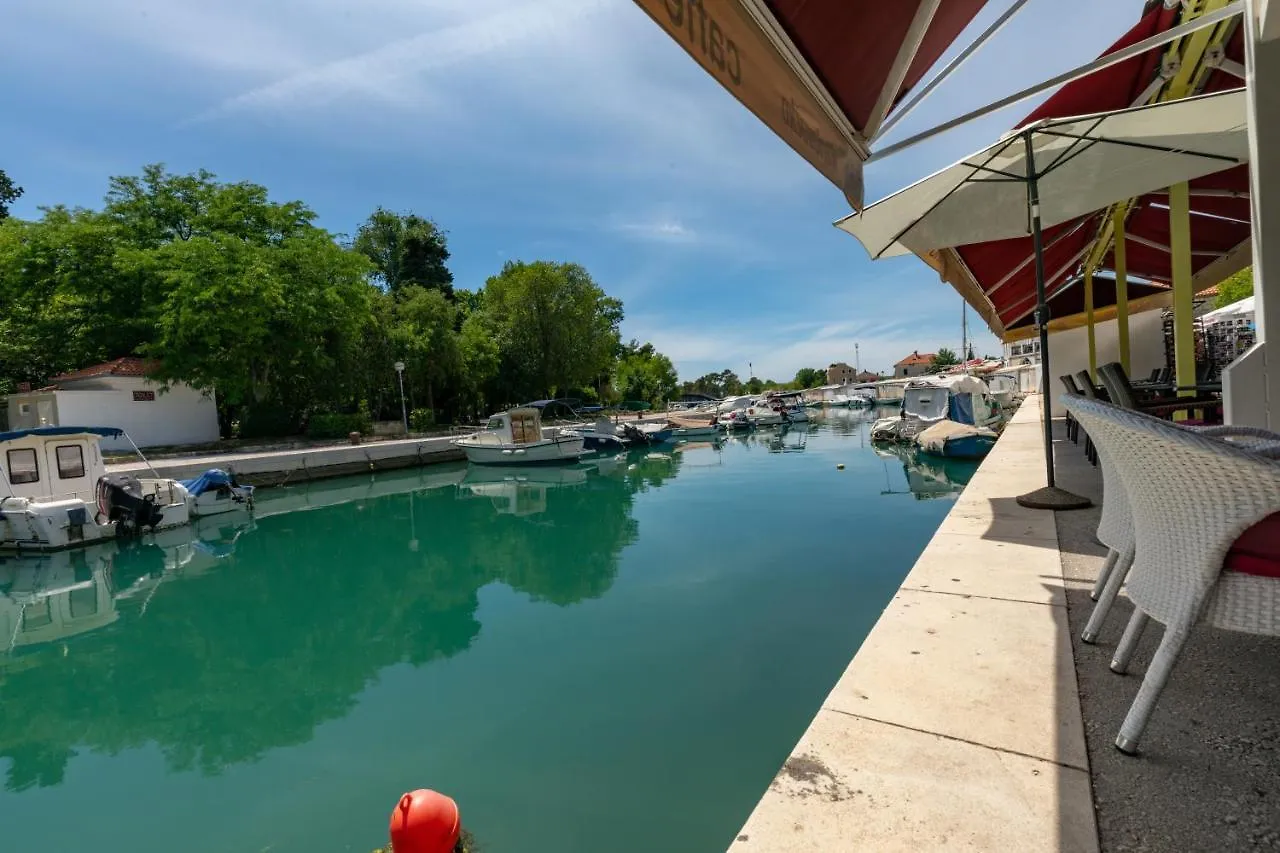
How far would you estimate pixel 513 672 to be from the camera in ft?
15.2

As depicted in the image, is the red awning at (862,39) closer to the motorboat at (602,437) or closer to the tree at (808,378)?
the motorboat at (602,437)

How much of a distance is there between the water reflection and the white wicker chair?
4.65 meters

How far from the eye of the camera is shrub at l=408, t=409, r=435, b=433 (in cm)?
2655

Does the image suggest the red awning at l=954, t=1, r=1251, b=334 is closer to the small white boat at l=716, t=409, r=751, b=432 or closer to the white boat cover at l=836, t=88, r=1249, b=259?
the white boat cover at l=836, t=88, r=1249, b=259

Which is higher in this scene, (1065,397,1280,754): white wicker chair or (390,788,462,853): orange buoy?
(1065,397,1280,754): white wicker chair

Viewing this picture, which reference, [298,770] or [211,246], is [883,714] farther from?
[211,246]

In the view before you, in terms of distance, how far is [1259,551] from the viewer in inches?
49.8

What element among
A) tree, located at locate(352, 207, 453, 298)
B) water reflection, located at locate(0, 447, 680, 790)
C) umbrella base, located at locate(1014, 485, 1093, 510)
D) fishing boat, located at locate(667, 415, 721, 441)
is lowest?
water reflection, located at locate(0, 447, 680, 790)

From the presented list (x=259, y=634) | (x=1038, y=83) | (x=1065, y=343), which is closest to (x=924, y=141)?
(x=1038, y=83)

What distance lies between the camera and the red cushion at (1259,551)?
125 cm

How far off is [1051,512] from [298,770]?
524 centimetres

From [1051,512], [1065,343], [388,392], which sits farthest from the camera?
[388,392]

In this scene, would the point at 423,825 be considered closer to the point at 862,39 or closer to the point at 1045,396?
the point at 862,39

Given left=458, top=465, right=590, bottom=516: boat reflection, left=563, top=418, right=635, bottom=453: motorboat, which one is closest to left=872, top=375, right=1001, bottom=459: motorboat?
left=563, top=418, right=635, bottom=453: motorboat
